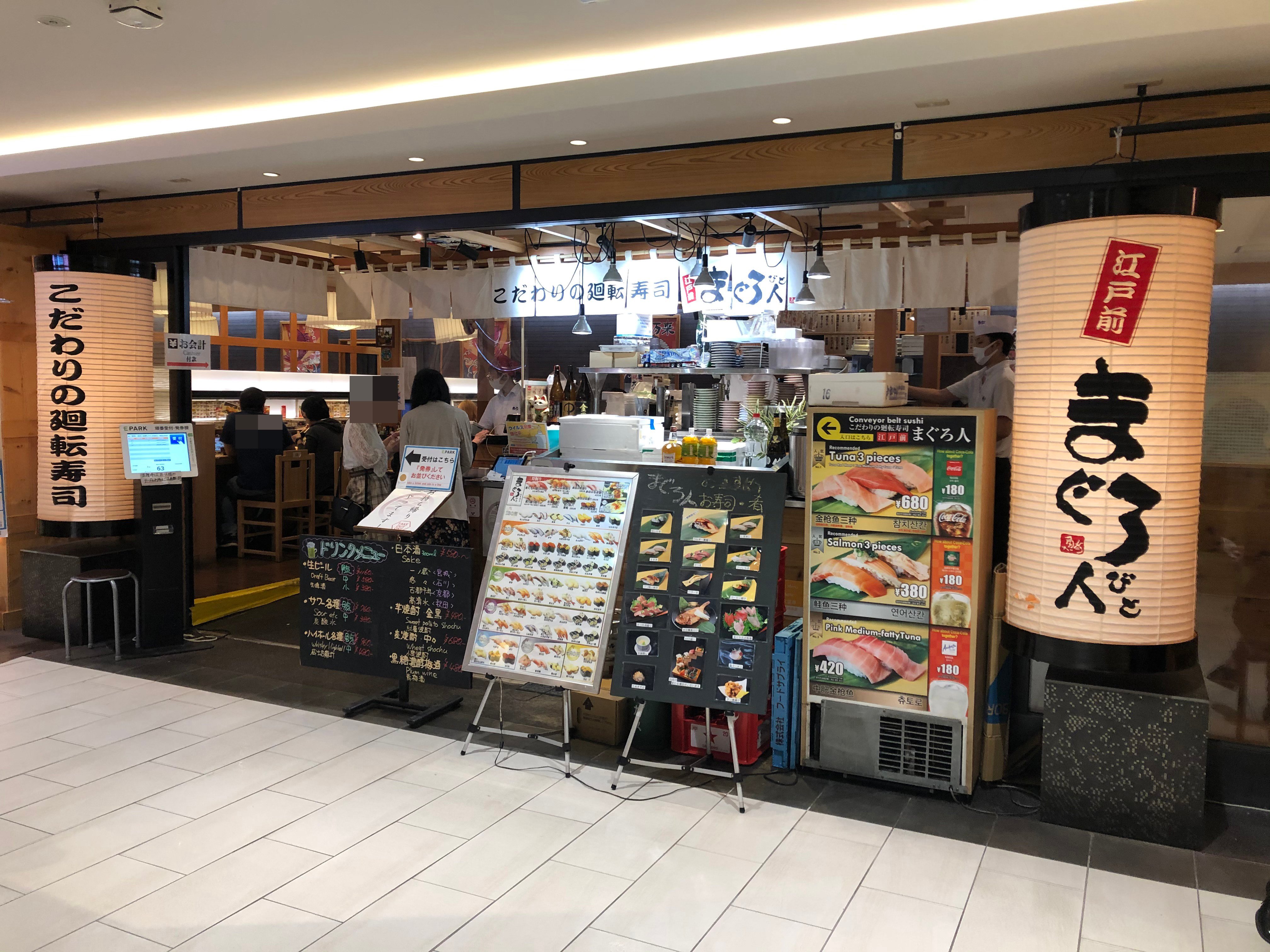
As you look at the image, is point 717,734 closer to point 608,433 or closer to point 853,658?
point 853,658

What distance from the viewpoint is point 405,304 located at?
25.7 feet

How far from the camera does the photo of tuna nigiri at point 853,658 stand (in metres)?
4.14

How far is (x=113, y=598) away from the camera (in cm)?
608

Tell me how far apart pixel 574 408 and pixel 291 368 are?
6.35m

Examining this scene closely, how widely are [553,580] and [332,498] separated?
5.46 m

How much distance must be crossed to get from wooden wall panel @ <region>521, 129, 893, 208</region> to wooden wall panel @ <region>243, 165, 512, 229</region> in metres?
0.25

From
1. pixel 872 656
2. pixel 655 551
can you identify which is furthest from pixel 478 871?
pixel 872 656

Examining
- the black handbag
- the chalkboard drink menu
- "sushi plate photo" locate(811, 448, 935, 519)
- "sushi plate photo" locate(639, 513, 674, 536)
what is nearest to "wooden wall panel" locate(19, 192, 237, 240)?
the black handbag

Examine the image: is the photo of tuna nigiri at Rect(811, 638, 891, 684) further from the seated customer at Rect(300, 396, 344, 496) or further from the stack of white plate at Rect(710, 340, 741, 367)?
the seated customer at Rect(300, 396, 344, 496)

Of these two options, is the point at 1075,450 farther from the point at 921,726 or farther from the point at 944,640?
the point at 921,726

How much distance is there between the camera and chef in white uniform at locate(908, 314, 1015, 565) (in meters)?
5.10

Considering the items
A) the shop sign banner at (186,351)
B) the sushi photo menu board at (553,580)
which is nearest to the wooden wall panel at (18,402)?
the shop sign banner at (186,351)

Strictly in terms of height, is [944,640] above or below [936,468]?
below

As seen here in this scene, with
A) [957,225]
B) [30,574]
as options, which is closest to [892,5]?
[957,225]
